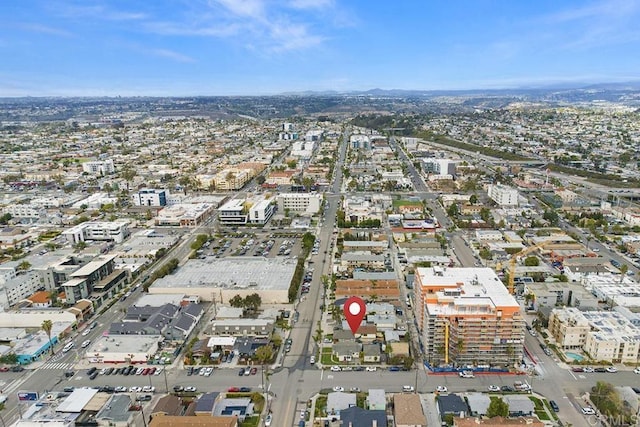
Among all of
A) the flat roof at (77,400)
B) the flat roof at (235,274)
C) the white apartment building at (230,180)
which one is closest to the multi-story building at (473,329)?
the flat roof at (235,274)

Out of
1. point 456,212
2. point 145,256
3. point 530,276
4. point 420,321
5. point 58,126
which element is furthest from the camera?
point 58,126

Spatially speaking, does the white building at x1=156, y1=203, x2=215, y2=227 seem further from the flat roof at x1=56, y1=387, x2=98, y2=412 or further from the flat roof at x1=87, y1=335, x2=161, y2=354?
the flat roof at x1=56, y1=387, x2=98, y2=412

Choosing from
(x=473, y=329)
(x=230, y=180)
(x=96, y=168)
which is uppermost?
(x=96, y=168)

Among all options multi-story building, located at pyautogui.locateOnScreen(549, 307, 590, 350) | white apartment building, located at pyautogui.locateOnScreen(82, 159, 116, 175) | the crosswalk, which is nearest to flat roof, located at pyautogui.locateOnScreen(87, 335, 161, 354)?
the crosswalk

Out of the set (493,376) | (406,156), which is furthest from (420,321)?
(406,156)

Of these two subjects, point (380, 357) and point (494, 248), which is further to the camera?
point (494, 248)

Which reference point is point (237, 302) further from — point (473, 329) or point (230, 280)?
point (473, 329)

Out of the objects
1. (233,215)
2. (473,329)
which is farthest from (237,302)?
(233,215)

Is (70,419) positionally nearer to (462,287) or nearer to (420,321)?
(420,321)
